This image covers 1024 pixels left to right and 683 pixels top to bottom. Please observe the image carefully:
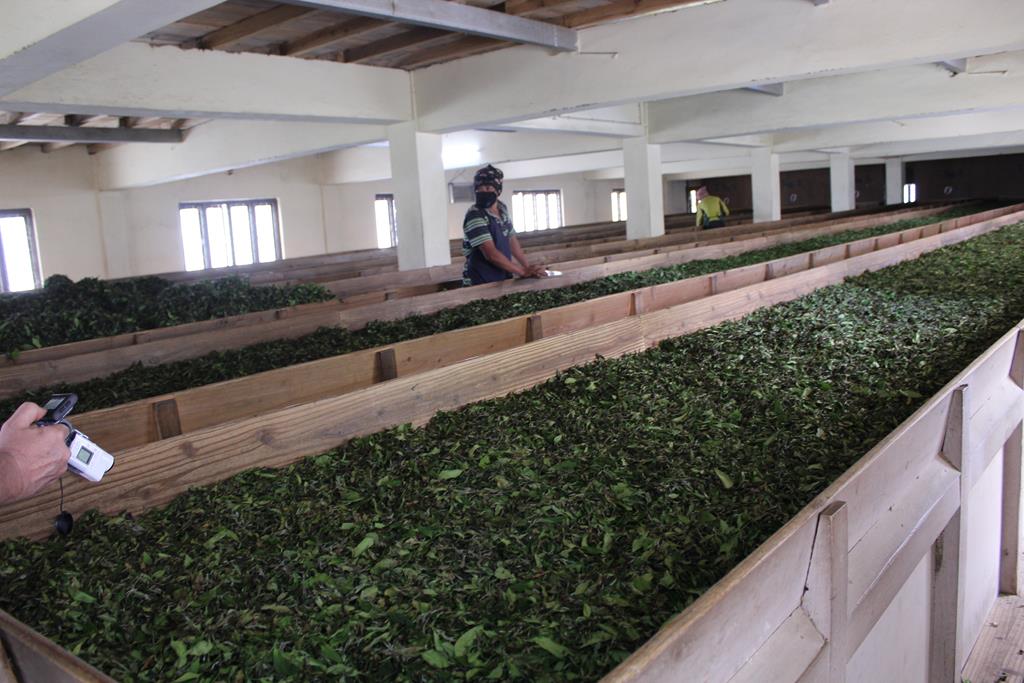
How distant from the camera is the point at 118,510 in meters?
2.29

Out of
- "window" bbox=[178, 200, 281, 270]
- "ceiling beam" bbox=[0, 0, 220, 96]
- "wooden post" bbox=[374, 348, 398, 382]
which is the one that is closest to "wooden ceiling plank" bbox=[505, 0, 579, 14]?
"ceiling beam" bbox=[0, 0, 220, 96]

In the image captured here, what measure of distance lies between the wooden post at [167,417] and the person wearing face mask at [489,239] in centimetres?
317

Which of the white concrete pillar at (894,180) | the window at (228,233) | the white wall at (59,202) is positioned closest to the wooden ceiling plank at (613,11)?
the white wall at (59,202)

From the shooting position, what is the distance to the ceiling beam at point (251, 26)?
602 cm

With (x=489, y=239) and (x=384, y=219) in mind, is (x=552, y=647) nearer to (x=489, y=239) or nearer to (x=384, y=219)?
(x=489, y=239)

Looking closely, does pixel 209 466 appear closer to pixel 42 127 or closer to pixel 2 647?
pixel 2 647

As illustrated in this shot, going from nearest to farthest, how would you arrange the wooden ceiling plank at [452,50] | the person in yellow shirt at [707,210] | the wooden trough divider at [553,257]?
the wooden trough divider at [553,257], the wooden ceiling plank at [452,50], the person in yellow shirt at [707,210]

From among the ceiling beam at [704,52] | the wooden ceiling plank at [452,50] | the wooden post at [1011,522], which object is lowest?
the wooden post at [1011,522]

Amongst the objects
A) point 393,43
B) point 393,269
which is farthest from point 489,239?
point 393,269

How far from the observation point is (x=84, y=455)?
1.87 m

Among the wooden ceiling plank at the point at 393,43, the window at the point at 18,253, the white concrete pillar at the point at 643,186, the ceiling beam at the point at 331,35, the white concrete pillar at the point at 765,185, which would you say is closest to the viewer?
the ceiling beam at the point at 331,35

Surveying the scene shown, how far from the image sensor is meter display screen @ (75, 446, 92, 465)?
1.85m

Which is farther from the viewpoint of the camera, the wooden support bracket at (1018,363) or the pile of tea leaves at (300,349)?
the pile of tea leaves at (300,349)

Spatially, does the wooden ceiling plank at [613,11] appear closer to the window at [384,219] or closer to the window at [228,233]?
the window at [228,233]
